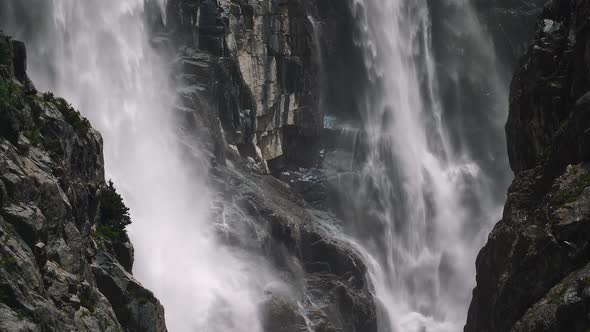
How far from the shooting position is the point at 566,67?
98.3 feet

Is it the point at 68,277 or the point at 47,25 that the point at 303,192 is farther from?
the point at 68,277

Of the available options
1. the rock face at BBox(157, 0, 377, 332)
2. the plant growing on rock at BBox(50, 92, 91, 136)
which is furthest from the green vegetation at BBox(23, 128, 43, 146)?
the rock face at BBox(157, 0, 377, 332)

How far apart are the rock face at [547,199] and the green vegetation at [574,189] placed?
0.04m

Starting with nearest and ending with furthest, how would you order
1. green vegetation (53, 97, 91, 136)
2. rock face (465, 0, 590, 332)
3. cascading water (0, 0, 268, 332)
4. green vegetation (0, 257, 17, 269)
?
green vegetation (0, 257, 17, 269) → rock face (465, 0, 590, 332) → green vegetation (53, 97, 91, 136) → cascading water (0, 0, 268, 332)

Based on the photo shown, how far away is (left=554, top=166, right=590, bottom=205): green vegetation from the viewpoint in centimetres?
2536

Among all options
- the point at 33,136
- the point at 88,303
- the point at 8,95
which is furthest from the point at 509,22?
the point at 88,303

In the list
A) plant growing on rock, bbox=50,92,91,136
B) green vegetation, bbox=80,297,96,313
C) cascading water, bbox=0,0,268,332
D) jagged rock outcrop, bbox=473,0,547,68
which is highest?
jagged rock outcrop, bbox=473,0,547,68

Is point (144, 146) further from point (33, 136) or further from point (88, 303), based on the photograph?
point (88, 303)

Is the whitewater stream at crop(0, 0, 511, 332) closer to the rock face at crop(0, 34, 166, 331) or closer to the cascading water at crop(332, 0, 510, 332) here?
the cascading water at crop(332, 0, 510, 332)

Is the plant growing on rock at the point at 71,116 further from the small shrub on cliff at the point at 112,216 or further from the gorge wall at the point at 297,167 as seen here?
the small shrub on cliff at the point at 112,216

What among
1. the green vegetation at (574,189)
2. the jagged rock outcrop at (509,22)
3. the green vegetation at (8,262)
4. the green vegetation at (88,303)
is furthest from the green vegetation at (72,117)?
the jagged rock outcrop at (509,22)

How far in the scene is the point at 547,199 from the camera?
2731cm

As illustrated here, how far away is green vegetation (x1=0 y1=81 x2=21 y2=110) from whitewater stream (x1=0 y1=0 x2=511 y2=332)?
2363 cm

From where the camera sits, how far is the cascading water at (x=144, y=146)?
160 feet
